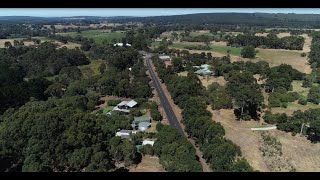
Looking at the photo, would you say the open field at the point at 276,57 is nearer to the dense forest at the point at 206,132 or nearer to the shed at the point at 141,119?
the dense forest at the point at 206,132

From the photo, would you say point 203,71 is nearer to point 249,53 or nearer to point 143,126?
point 249,53

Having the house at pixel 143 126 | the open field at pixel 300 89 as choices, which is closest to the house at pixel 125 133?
the house at pixel 143 126

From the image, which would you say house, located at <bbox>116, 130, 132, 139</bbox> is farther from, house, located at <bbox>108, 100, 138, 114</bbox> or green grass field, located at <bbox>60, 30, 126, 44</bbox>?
green grass field, located at <bbox>60, 30, 126, 44</bbox>

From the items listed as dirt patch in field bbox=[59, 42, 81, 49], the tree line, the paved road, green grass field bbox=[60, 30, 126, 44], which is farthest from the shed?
green grass field bbox=[60, 30, 126, 44]

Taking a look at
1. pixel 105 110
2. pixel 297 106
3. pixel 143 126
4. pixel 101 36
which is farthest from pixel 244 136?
pixel 101 36
